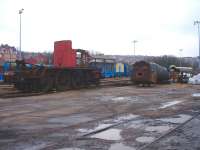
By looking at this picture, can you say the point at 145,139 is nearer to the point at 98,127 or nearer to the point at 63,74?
the point at 98,127

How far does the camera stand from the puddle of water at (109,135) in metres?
9.12

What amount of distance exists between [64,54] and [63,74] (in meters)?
1.86

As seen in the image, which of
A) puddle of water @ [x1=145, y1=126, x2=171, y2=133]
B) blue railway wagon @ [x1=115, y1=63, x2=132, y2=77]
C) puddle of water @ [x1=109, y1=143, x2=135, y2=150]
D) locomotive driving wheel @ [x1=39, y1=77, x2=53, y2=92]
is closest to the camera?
puddle of water @ [x1=109, y1=143, x2=135, y2=150]

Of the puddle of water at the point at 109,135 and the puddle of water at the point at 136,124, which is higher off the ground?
the puddle of water at the point at 136,124

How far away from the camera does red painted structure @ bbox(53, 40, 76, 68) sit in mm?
26656

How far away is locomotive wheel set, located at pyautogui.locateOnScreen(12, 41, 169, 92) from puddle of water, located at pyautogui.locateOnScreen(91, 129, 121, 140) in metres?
13.9

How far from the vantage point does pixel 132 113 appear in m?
14.0

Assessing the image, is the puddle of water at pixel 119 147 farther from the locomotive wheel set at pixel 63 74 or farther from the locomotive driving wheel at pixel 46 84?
the locomotive driving wheel at pixel 46 84

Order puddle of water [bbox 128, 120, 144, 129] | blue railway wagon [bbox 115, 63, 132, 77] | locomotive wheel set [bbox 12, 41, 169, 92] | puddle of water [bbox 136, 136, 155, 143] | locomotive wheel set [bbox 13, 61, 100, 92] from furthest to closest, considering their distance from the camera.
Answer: blue railway wagon [bbox 115, 63, 132, 77], locomotive wheel set [bbox 12, 41, 169, 92], locomotive wheel set [bbox 13, 61, 100, 92], puddle of water [bbox 128, 120, 144, 129], puddle of water [bbox 136, 136, 155, 143]

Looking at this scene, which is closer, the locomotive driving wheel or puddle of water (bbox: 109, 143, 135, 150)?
puddle of water (bbox: 109, 143, 135, 150)

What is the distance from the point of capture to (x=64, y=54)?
26906 millimetres

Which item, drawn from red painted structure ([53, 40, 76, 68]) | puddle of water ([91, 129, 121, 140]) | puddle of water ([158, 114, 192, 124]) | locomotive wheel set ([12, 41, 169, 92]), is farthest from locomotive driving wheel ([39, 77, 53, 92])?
puddle of water ([91, 129, 121, 140])

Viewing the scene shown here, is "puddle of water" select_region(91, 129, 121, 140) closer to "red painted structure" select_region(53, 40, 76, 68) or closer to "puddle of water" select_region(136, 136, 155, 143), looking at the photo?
"puddle of water" select_region(136, 136, 155, 143)

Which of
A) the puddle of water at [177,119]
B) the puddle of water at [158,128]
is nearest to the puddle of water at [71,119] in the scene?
the puddle of water at [158,128]
